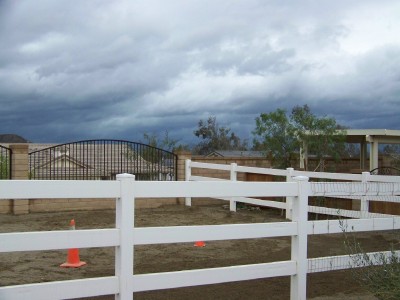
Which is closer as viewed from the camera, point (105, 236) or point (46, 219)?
point (105, 236)

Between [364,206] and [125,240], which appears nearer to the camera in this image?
[125,240]

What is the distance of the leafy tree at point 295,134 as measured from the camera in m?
18.9

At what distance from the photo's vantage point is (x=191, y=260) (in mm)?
8781

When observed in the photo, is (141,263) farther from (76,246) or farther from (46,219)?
(46,219)

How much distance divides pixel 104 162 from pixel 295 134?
6.59 meters

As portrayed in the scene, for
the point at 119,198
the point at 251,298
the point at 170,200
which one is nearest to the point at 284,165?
the point at 170,200

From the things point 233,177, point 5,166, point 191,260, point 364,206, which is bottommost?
point 191,260

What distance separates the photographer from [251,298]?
660cm

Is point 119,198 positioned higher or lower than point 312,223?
higher

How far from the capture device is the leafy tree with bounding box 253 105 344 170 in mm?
18859

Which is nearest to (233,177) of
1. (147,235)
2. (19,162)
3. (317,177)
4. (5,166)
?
(317,177)

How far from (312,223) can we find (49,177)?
1217 cm

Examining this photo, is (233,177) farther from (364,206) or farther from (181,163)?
(364,206)

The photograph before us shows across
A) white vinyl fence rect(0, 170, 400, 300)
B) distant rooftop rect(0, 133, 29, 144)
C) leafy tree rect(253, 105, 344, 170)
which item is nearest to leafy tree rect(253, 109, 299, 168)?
leafy tree rect(253, 105, 344, 170)
